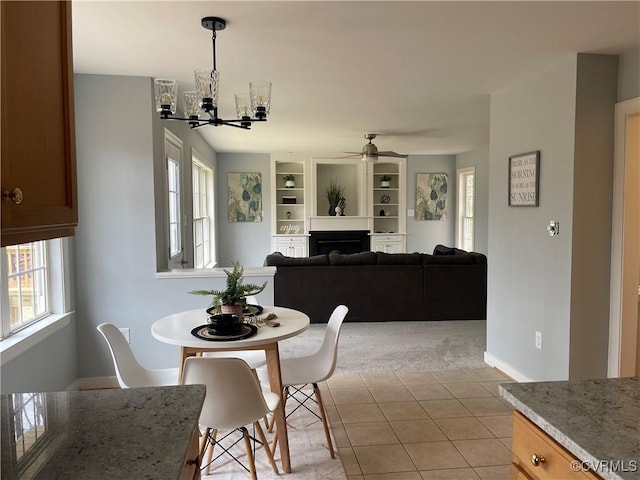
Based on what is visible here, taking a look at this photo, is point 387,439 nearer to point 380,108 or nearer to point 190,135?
point 380,108

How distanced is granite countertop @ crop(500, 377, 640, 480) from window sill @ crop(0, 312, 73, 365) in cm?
245

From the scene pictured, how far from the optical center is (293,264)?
533 centimetres

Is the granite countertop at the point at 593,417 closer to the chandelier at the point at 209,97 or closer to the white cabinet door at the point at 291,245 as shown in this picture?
the chandelier at the point at 209,97

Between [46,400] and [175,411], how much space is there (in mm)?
425

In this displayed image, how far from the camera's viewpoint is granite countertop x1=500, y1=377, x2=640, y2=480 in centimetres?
100

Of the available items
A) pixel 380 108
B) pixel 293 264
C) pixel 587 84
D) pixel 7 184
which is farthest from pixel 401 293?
pixel 7 184

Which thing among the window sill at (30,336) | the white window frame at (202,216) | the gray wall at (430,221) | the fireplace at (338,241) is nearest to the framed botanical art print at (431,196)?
the gray wall at (430,221)

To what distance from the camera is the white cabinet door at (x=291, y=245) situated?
333 inches

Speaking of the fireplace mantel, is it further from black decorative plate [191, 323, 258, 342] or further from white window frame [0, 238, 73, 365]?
black decorative plate [191, 323, 258, 342]

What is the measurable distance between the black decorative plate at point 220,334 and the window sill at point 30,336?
996 mm

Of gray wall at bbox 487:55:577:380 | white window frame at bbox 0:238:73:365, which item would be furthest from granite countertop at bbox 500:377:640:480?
white window frame at bbox 0:238:73:365

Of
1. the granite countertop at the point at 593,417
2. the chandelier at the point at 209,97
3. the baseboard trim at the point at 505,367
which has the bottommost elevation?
the baseboard trim at the point at 505,367

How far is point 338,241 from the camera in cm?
859

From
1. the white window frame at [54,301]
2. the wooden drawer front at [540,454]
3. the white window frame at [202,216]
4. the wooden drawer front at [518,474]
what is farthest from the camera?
the white window frame at [202,216]
